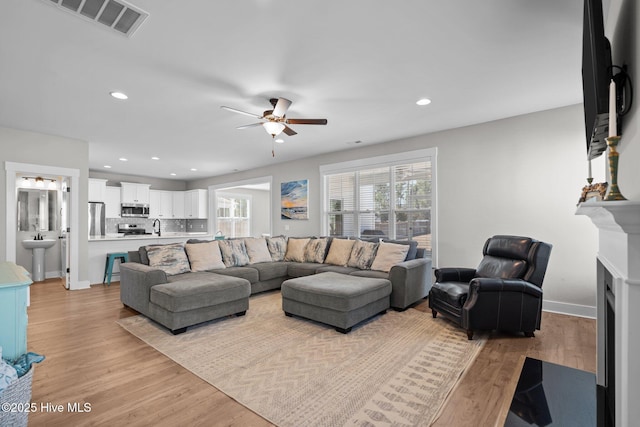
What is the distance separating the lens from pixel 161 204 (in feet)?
31.0

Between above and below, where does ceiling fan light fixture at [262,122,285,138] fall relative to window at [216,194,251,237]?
above

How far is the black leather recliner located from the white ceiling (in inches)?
68.8

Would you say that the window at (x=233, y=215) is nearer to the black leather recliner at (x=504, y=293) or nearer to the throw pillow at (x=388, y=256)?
the throw pillow at (x=388, y=256)

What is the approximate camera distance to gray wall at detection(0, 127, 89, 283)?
451cm

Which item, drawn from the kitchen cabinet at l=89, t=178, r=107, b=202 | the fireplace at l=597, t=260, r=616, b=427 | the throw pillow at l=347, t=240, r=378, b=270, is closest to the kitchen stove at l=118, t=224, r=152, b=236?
the kitchen cabinet at l=89, t=178, r=107, b=202

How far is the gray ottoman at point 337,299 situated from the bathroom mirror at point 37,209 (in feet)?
19.5

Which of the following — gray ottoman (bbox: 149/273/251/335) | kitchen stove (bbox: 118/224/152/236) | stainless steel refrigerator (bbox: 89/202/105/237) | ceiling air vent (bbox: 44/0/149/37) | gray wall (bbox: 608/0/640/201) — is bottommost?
gray ottoman (bbox: 149/273/251/335)

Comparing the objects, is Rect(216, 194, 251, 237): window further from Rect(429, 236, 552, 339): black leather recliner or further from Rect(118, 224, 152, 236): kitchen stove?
Rect(429, 236, 552, 339): black leather recliner

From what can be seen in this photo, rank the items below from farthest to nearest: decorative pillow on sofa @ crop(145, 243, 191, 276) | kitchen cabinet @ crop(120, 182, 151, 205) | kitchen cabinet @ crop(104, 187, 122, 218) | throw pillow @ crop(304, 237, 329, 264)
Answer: kitchen cabinet @ crop(120, 182, 151, 205), kitchen cabinet @ crop(104, 187, 122, 218), throw pillow @ crop(304, 237, 329, 264), decorative pillow on sofa @ crop(145, 243, 191, 276)

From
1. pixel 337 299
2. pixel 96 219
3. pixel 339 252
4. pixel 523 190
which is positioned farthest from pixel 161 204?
pixel 523 190

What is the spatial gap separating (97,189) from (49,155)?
10.7ft

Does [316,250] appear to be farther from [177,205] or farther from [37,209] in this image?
[177,205]

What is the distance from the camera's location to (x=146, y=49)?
2.43m

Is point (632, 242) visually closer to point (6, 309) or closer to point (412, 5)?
point (412, 5)
